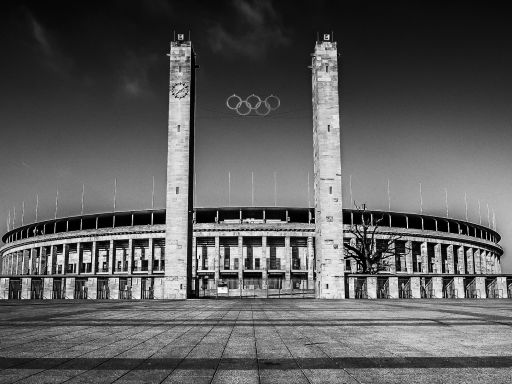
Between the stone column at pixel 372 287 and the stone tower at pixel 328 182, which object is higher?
the stone tower at pixel 328 182

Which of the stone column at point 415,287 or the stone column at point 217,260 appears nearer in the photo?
the stone column at point 415,287

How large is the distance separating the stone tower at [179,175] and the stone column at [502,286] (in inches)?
1031

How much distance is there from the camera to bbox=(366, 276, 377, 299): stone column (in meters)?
40.2

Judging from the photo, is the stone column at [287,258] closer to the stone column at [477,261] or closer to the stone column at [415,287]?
the stone column at [477,261]

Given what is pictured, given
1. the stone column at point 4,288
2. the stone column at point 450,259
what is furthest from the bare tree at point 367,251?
the stone column at point 4,288

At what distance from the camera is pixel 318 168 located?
44.1 m

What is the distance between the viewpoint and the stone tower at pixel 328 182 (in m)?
42.5

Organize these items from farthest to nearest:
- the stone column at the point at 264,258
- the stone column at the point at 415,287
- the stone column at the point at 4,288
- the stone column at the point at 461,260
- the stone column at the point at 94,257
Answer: the stone column at the point at 461,260 < the stone column at the point at 94,257 < the stone column at the point at 264,258 < the stone column at the point at 4,288 < the stone column at the point at 415,287

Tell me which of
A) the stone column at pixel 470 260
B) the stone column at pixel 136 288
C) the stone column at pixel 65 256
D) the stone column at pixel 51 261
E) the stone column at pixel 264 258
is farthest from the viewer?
the stone column at pixel 470 260

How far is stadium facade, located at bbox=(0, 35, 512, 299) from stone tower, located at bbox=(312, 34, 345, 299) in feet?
0.30

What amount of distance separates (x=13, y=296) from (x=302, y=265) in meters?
58.4

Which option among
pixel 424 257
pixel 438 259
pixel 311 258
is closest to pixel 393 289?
pixel 311 258

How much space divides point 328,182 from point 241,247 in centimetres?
4790

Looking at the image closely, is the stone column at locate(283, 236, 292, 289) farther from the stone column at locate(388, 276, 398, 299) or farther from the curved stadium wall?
the stone column at locate(388, 276, 398, 299)
